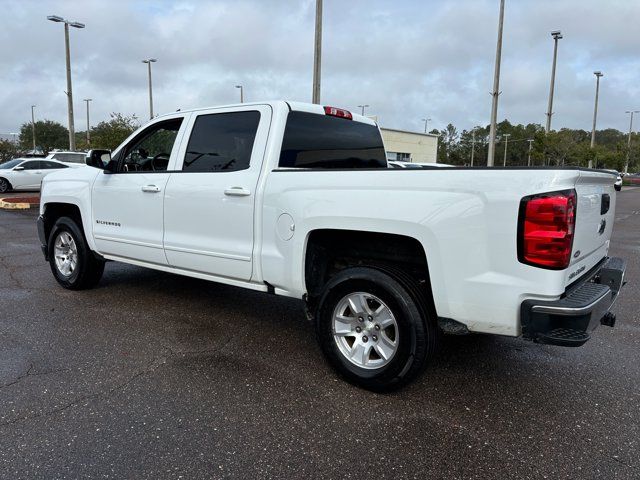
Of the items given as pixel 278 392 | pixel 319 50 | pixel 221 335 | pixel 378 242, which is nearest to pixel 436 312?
pixel 378 242

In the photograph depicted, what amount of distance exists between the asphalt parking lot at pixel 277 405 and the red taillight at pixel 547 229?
105 cm

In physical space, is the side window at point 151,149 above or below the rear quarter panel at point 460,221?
above

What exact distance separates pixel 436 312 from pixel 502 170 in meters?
0.98

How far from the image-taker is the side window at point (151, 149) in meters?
4.97

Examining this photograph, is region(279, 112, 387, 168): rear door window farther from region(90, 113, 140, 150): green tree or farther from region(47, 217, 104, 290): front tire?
region(90, 113, 140, 150): green tree

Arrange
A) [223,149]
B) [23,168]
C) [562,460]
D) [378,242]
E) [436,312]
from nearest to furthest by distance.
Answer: [562,460]
[436,312]
[378,242]
[223,149]
[23,168]

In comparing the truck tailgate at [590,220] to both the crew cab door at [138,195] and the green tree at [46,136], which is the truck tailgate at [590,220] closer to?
the crew cab door at [138,195]

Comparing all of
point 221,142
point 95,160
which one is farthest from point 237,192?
point 95,160

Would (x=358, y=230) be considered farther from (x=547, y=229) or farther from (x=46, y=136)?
(x=46, y=136)

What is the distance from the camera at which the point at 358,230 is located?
3.44 m

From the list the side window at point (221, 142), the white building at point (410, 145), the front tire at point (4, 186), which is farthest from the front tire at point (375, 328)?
the white building at point (410, 145)

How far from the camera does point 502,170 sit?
9.41 feet

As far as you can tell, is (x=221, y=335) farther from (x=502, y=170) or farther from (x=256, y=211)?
(x=502, y=170)

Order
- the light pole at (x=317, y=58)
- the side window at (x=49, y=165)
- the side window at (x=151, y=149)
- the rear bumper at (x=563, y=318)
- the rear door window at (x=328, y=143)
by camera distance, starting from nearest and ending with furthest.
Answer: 1. the rear bumper at (x=563, y=318)
2. the rear door window at (x=328, y=143)
3. the side window at (x=151, y=149)
4. the light pole at (x=317, y=58)
5. the side window at (x=49, y=165)
